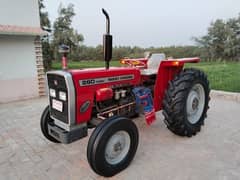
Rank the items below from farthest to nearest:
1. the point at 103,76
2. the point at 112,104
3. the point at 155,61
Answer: the point at 155,61
the point at 112,104
the point at 103,76

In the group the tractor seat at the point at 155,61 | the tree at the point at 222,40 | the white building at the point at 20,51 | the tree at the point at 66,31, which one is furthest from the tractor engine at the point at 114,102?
the tree at the point at 222,40

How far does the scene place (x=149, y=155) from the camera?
217cm

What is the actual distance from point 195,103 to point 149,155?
3.92ft

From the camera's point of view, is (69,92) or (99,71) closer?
(69,92)

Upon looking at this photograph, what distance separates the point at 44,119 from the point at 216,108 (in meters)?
3.51

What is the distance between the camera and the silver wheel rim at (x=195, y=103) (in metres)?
2.72

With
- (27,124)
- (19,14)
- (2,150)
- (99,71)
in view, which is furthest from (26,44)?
(99,71)

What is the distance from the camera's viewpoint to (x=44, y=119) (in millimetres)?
2385

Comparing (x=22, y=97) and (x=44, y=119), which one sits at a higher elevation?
(x=44, y=119)

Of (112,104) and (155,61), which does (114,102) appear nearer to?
(112,104)

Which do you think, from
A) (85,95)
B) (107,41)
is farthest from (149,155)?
(107,41)

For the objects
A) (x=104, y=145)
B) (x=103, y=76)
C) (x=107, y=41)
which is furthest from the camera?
(x=103, y=76)

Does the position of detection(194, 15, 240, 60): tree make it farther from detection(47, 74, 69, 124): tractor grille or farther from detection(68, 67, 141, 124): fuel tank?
detection(47, 74, 69, 124): tractor grille

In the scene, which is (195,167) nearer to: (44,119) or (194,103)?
(194,103)
